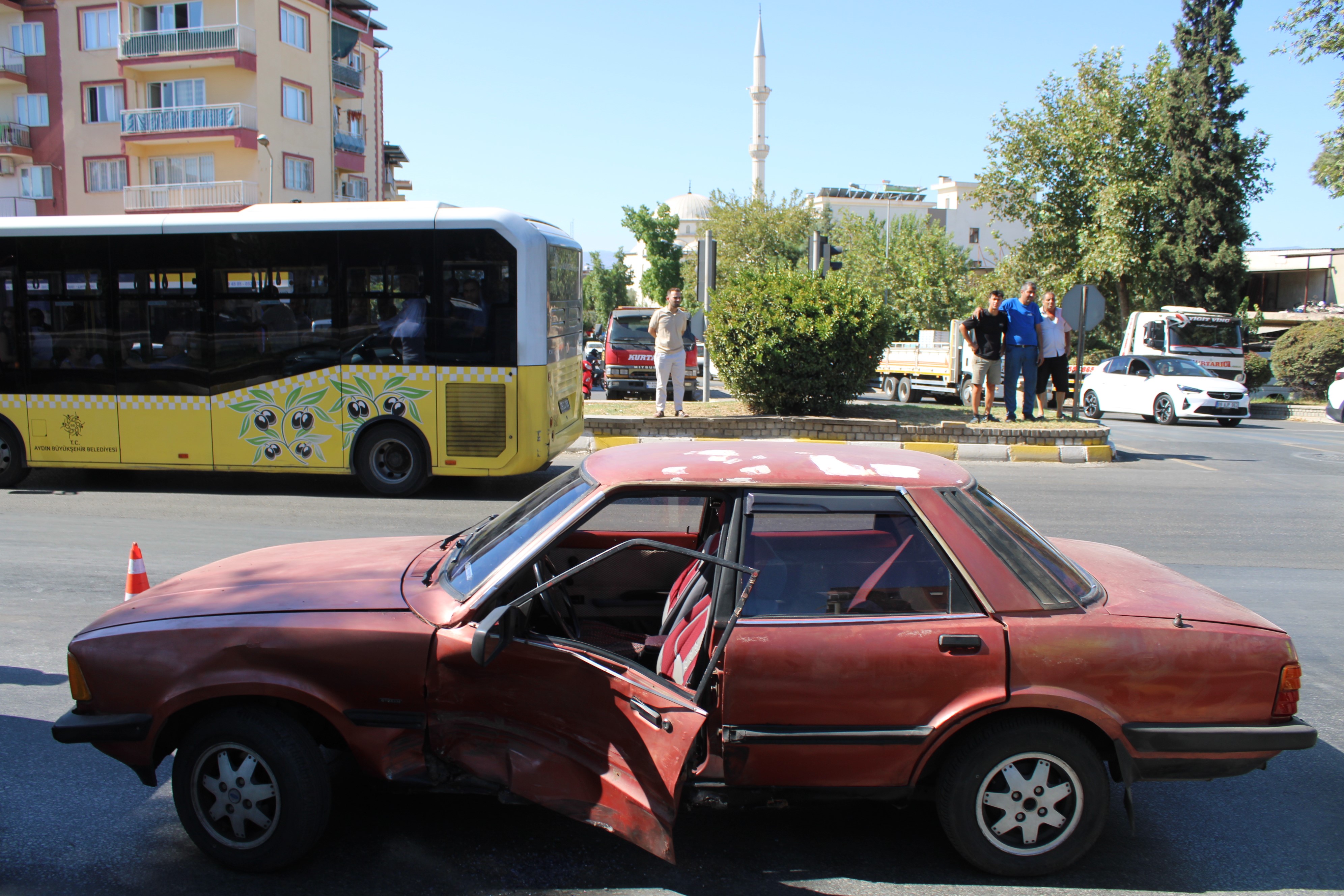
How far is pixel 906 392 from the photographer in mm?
24547

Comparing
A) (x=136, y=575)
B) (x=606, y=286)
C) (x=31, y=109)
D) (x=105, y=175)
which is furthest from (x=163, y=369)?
(x=606, y=286)

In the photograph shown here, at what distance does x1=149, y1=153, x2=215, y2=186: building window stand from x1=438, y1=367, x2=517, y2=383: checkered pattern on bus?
33834mm

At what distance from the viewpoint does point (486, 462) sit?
1033 centimetres

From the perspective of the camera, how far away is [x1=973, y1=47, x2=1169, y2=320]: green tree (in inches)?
1315

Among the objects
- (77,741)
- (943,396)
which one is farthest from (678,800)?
(943,396)

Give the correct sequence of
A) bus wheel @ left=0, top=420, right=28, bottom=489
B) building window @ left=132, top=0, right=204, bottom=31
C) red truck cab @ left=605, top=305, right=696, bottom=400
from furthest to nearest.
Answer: building window @ left=132, top=0, right=204, bottom=31 < red truck cab @ left=605, top=305, right=696, bottom=400 < bus wheel @ left=0, top=420, right=28, bottom=489

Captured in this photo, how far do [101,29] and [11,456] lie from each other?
36.0 meters

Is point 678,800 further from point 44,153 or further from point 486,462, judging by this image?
point 44,153

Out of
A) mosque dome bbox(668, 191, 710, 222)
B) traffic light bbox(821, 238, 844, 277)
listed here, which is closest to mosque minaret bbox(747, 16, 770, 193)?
mosque dome bbox(668, 191, 710, 222)

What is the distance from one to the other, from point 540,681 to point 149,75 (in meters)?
43.5

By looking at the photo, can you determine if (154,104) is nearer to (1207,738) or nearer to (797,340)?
(797,340)

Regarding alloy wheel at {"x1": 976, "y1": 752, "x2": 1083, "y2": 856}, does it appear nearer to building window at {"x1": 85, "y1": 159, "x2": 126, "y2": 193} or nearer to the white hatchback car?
the white hatchback car

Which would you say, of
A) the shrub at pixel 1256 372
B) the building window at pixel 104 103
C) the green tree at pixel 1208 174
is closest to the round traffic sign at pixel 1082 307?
the shrub at pixel 1256 372

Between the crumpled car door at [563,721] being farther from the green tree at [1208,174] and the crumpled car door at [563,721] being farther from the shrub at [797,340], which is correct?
the green tree at [1208,174]
